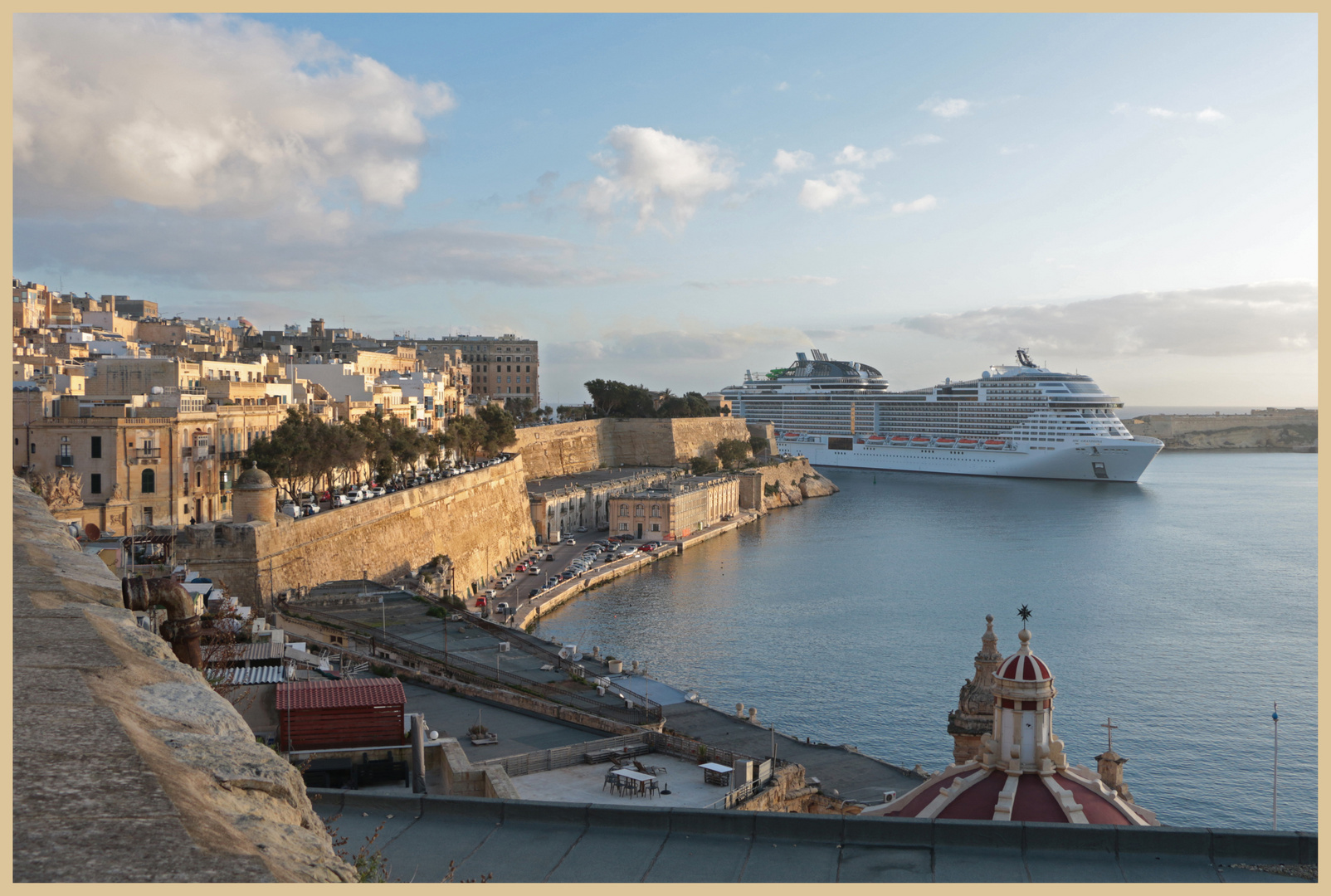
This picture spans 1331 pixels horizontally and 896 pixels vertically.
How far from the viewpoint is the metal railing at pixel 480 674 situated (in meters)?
13.3

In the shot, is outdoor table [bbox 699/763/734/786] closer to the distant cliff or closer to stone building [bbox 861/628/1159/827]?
stone building [bbox 861/628/1159/827]

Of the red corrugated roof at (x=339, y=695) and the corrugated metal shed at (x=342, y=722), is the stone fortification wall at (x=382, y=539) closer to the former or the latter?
the red corrugated roof at (x=339, y=695)

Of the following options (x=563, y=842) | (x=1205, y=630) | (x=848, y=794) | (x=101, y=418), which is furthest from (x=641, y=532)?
(x=563, y=842)

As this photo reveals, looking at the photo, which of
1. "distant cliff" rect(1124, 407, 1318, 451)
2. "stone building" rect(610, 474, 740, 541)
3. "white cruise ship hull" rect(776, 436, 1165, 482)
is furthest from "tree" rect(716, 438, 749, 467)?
"distant cliff" rect(1124, 407, 1318, 451)

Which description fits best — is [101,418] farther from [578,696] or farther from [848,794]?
[848,794]

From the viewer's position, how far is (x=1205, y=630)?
23484 millimetres

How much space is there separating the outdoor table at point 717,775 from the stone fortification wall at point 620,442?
36705mm

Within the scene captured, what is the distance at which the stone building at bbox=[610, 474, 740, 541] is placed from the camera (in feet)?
127

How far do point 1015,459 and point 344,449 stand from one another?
4810cm

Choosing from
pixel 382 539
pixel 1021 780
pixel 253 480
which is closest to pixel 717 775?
pixel 1021 780

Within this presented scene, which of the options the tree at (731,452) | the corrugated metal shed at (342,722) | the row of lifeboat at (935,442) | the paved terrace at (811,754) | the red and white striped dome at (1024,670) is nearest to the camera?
the corrugated metal shed at (342,722)

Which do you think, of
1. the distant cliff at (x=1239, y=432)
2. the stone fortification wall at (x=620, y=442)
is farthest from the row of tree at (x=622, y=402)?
the distant cliff at (x=1239, y=432)

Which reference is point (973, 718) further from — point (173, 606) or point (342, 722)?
point (173, 606)

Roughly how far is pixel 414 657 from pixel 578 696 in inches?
88.1
